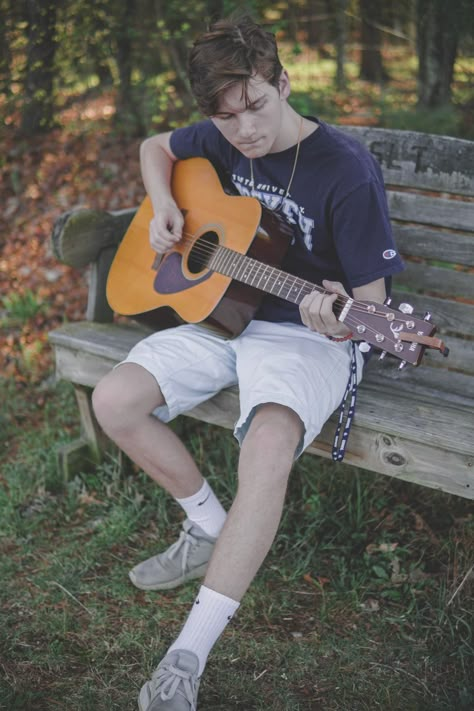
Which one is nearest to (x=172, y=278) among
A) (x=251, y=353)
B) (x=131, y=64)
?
(x=251, y=353)

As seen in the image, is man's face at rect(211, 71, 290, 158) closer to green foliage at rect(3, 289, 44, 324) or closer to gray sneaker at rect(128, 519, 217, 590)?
gray sneaker at rect(128, 519, 217, 590)

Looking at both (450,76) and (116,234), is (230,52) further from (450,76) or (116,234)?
(450,76)

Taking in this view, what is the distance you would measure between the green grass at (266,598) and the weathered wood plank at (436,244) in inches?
33.5

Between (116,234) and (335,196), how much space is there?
1112 mm

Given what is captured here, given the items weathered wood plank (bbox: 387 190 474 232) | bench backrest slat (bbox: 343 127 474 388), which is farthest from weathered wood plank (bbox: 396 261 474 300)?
weathered wood plank (bbox: 387 190 474 232)

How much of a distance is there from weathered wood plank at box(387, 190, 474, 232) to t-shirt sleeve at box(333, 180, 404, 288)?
58 cm

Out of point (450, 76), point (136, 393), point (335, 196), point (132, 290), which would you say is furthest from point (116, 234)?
point (450, 76)

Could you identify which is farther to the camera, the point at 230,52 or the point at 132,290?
the point at 132,290

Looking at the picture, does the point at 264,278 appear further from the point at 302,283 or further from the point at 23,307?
the point at 23,307

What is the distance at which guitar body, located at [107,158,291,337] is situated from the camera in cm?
224

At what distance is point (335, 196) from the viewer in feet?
6.84

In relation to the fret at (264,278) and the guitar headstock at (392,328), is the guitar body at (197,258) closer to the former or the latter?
the fret at (264,278)

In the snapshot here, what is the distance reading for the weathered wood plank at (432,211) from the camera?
2.52 metres

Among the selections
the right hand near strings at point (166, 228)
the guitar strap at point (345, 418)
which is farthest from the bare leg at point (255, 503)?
the right hand near strings at point (166, 228)
